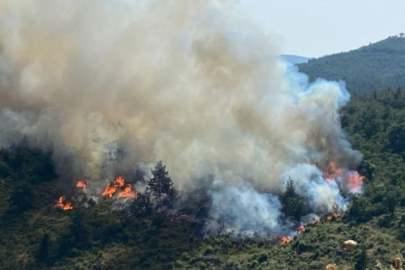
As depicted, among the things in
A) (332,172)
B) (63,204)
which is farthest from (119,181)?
(332,172)

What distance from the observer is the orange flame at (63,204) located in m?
101

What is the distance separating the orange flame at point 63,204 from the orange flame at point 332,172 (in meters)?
43.3

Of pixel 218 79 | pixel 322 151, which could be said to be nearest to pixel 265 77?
pixel 218 79

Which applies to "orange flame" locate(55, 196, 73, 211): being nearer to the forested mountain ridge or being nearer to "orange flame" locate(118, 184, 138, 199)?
the forested mountain ridge

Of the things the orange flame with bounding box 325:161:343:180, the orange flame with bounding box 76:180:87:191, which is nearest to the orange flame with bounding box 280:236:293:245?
the orange flame with bounding box 325:161:343:180

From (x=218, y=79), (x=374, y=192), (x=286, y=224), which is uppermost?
(x=218, y=79)

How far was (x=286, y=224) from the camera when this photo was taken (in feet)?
295

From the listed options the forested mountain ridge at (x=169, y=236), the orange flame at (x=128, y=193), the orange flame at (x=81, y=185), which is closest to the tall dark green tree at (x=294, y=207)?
the forested mountain ridge at (x=169, y=236)

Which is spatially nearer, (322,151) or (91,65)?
(322,151)

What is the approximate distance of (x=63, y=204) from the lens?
336ft

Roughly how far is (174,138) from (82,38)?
29.3 meters

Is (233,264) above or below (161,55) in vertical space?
below

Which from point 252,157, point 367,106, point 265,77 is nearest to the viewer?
point 252,157

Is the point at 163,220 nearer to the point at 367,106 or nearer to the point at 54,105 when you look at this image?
the point at 54,105
